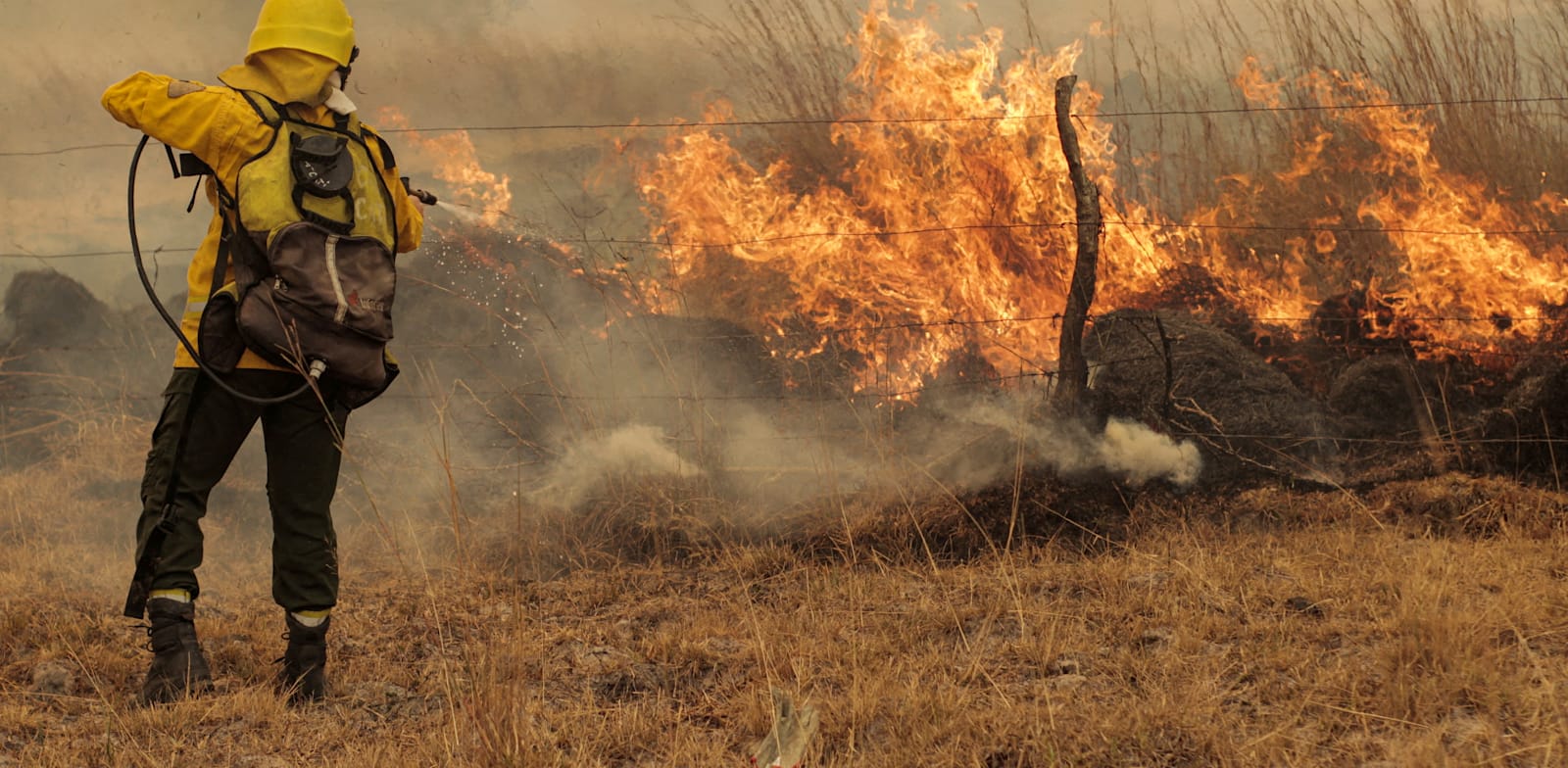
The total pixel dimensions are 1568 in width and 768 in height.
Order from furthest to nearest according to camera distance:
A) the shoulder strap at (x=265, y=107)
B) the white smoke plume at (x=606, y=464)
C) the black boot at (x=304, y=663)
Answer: the white smoke plume at (x=606, y=464) < the black boot at (x=304, y=663) < the shoulder strap at (x=265, y=107)

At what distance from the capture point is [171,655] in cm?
364

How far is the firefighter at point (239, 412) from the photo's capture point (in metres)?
3.50

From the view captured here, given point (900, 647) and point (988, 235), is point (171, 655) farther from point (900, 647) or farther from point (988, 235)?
point (988, 235)

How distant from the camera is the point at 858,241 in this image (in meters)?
6.96

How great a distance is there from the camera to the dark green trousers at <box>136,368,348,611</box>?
3.58 meters

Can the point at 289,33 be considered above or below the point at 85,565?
above

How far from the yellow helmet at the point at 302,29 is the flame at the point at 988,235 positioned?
3.26 meters

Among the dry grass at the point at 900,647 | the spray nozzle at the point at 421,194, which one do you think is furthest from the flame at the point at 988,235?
the spray nozzle at the point at 421,194

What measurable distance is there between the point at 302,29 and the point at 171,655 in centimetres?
192

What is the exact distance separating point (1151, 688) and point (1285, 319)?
13.3 ft

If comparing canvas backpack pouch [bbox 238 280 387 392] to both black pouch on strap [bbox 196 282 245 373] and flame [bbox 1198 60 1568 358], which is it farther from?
flame [bbox 1198 60 1568 358]

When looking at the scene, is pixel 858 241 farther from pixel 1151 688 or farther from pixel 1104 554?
pixel 1151 688

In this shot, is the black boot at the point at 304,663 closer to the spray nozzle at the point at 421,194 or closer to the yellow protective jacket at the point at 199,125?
the yellow protective jacket at the point at 199,125

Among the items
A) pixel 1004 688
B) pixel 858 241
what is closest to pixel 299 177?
pixel 1004 688
